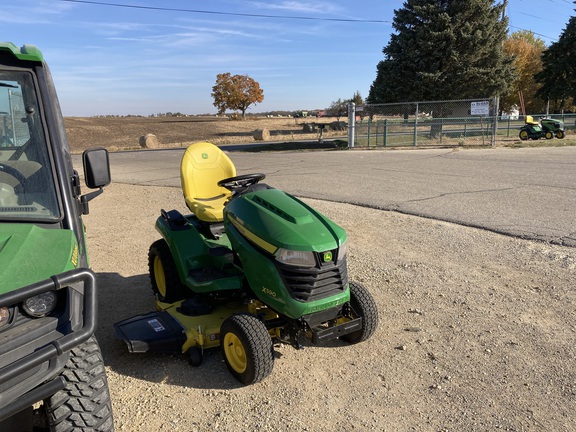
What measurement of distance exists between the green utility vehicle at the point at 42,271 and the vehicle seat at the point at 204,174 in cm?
119

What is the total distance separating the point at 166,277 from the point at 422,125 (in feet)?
59.1

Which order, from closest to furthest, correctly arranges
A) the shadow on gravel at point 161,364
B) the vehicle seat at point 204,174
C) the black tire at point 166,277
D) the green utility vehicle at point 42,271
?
1. the green utility vehicle at point 42,271
2. the shadow on gravel at point 161,364
3. the black tire at point 166,277
4. the vehicle seat at point 204,174

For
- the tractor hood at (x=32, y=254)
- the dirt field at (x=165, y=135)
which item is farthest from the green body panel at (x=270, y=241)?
the dirt field at (x=165, y=135)

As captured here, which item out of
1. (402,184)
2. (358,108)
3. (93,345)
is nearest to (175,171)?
(402,184)

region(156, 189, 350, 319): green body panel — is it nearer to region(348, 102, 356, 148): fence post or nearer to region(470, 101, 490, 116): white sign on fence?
region(348, 102, 356, 148): fence post

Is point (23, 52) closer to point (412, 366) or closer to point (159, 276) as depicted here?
point (159, 276)

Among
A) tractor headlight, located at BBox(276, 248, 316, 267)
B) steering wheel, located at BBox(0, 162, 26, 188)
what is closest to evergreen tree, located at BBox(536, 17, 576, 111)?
tractor headlight, located at BBox(276, 248, 316, 267)

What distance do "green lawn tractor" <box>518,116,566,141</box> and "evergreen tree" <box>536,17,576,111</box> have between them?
15529 mm

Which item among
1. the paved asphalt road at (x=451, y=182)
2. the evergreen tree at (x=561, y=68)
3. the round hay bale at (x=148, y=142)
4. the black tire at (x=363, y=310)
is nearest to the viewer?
the black tire at (x=363, y=310)

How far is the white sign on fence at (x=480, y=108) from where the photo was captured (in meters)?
19.4

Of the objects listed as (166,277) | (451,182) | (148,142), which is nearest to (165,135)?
(148,142)

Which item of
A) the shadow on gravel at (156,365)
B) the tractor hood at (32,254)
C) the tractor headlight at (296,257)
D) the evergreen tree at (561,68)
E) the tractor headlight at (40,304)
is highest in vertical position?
the evergreen tree at (561,68)

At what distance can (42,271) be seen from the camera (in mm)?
2098

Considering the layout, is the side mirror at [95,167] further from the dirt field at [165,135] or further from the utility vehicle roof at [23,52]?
the dirt field at [165,135]
